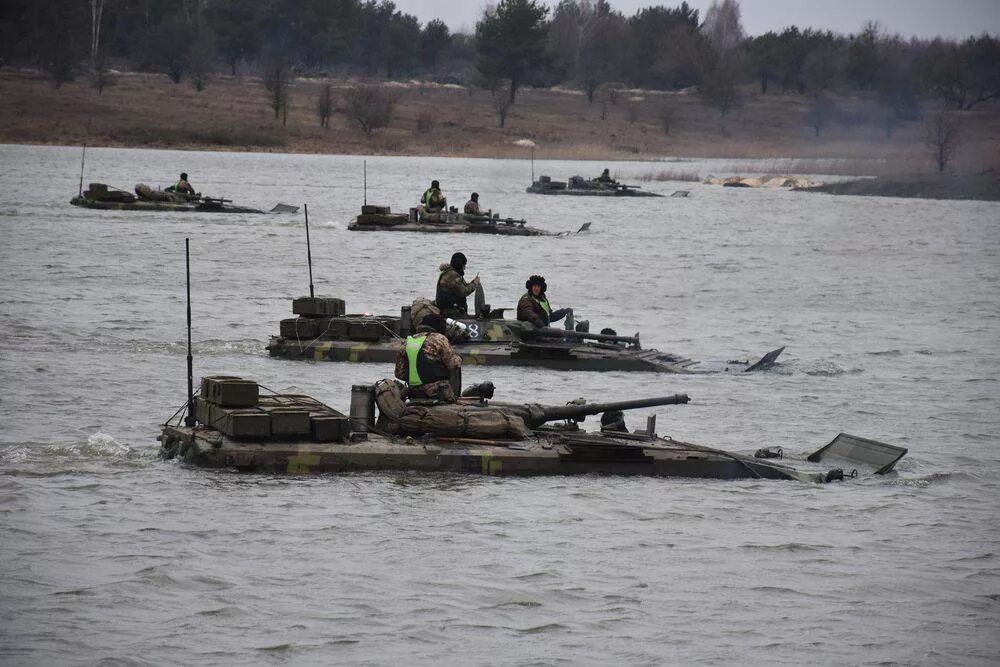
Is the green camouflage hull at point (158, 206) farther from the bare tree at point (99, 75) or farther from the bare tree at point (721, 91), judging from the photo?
the bare tree at point (721, 91)

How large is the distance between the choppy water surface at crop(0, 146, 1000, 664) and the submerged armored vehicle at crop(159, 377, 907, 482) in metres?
0.23

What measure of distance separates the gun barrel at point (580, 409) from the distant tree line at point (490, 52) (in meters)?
94.6

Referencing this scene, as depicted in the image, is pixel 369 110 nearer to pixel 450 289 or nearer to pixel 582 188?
pixel 582 188

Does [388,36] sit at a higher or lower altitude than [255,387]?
higher

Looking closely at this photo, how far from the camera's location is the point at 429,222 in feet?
188

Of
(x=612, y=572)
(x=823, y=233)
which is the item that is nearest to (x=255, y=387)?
(x=612, y=572)

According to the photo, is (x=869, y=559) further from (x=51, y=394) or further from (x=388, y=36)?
(x=388, y=36)

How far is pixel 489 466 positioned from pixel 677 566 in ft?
11.2

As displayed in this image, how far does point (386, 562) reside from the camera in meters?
16.6

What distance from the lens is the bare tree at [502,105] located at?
124875 mm

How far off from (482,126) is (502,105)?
9.35ft

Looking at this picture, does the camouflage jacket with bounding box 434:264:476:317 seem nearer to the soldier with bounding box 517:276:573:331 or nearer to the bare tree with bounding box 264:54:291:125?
the soldier with bounding box 517:276:573:331

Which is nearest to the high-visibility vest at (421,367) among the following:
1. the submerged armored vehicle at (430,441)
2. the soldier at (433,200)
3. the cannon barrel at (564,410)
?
the submerged armored vehicle at (430,441)

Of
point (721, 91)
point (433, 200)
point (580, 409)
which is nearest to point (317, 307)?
point (580, 409)
